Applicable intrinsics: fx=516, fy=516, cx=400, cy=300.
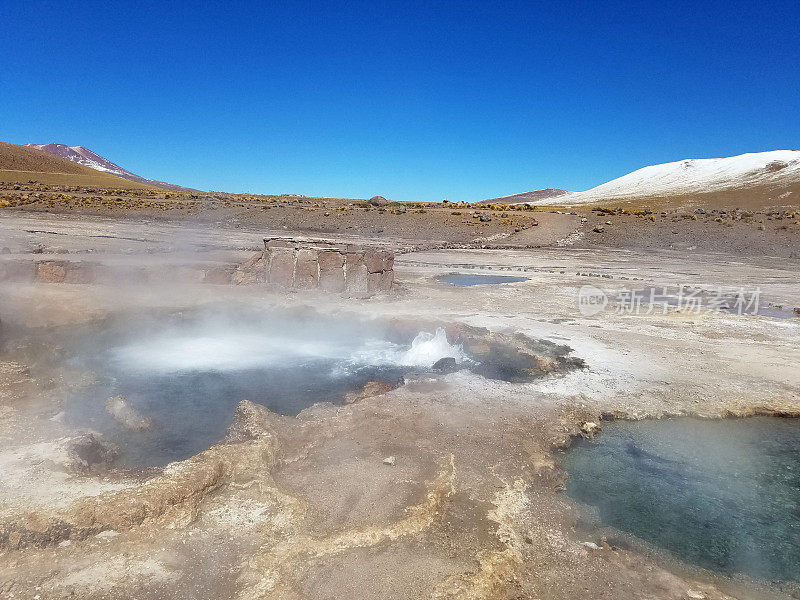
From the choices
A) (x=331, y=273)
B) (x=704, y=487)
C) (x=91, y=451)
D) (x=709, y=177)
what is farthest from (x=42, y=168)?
(x=709, y=177)

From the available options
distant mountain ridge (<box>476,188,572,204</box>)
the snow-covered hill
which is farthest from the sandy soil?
distant mountain ridge (<box>476,188,572,204</box>)

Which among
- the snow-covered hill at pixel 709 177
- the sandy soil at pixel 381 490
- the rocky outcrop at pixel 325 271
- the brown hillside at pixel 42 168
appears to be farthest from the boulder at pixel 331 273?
the brown hillside at pixel 42 168

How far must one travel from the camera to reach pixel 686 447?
228 inches

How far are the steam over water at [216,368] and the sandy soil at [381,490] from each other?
55 centimetres

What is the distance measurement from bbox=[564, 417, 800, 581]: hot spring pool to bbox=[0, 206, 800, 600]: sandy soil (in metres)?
0.24

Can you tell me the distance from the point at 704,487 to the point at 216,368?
662 cm

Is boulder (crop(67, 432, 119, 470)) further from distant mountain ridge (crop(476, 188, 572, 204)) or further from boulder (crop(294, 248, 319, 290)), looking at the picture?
distant mountain ridge (crop(476, 188, 572, 204))

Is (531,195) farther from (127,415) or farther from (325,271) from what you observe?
(127,415)

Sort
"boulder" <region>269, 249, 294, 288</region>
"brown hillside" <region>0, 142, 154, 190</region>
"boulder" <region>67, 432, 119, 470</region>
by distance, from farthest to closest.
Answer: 1. "brown hillside" <region>0, 142, 154, 190</region>
2. "boulder" <region>269, 249, 294, 288</region>
3. "boulder" <region>67, 432, 119, 470</region>

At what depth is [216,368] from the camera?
26.5 feet

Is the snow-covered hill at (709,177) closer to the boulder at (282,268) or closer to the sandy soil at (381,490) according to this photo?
the boulder at (282,268)

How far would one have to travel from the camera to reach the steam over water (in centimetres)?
582

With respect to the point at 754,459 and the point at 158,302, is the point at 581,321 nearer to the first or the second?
the point at 754,459

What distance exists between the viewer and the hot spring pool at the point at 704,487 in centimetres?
415
